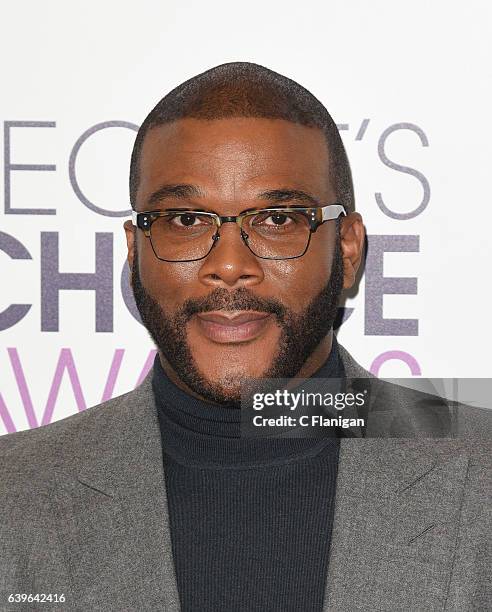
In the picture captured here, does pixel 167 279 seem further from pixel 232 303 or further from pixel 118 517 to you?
pixel 118 517

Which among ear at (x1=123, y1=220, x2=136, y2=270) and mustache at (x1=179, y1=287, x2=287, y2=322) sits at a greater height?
ear at (x1=123, y1=220, x2=136, y2=270)

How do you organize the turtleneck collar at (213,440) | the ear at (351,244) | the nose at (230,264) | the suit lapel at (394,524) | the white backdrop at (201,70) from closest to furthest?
the suit lapel at (394,524) < the nose at (230,264) < the turtleneck collar at (213,440) < the ear at (351,244) < the white backdrop at (201,70)

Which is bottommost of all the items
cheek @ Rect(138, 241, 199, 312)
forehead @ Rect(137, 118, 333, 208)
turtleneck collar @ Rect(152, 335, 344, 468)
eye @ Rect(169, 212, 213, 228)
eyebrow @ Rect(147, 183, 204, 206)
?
turtleneck collar @ Rect(152, 335, 344, 468)

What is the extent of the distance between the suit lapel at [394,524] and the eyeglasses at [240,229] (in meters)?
0.50

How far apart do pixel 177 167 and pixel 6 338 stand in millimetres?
883

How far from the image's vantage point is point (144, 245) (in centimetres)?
221

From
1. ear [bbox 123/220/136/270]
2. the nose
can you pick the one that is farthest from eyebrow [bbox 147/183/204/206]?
ear [bbox 123/220/136/270]

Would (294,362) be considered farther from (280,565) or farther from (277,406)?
(280,565)

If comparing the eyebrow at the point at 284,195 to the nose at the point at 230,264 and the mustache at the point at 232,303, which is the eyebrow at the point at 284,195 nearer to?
the nose at the point at 230,264

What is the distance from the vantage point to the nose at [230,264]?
2018mm

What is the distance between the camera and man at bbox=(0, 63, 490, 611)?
1.95m

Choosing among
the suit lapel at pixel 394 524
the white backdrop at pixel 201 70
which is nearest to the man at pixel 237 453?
the suit lapel at pixel 394 524

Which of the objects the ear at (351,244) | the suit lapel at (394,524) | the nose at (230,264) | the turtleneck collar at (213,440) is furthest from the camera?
the ear at (351,244)

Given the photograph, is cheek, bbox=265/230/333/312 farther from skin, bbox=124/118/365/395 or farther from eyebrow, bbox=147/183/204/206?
eyebrow, bbox=147/183/204/206
